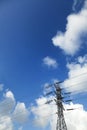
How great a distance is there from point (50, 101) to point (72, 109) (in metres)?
6.85

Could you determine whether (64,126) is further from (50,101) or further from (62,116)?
(50,101)

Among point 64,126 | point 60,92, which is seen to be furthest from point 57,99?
point 64,126

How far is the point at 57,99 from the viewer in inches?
3287

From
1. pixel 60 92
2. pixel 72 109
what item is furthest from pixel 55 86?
pixel 72 109

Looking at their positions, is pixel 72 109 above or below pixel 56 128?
above

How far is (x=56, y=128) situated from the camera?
267ft

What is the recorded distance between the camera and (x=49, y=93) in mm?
86875

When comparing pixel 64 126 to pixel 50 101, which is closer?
Result: pixel 64 126

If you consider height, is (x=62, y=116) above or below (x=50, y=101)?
below

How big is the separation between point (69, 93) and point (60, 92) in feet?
9.31

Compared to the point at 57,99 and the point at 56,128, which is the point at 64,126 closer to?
the point at 56,128

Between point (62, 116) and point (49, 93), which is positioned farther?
point (49, 93)

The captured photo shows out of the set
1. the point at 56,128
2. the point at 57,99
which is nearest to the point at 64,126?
the point at 56,128

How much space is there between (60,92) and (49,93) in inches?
165
